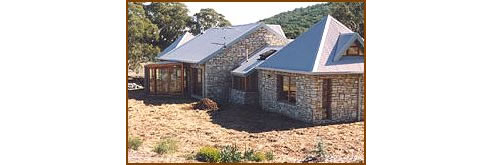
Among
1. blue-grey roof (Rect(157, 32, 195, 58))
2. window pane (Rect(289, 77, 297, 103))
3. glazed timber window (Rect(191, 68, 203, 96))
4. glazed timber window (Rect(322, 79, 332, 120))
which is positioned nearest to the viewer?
glazed timber window (Rect(322, 79, 332, 120))

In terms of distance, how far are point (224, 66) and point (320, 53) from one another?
5.66 meters

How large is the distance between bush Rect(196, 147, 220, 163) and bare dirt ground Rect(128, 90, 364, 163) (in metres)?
0.33

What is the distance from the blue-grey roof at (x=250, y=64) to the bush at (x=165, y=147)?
642 cm

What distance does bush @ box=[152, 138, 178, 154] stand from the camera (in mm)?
12359

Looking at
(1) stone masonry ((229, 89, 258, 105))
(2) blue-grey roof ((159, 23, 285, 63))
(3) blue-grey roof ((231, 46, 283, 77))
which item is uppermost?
(2) blue-grey roof ((159, 23, 285, 63))

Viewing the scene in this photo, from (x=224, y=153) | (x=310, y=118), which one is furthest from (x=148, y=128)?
(x=310, y=118)

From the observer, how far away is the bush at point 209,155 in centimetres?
1180

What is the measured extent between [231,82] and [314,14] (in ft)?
14.8

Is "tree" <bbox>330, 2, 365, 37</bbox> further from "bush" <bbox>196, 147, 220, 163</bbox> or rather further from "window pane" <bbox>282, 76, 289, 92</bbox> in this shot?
"bush" <bbox>196, 147, 220, 163</bbox>

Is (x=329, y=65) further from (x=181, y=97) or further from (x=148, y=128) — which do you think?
(x=181, y=97)

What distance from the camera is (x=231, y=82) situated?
20.2 meters

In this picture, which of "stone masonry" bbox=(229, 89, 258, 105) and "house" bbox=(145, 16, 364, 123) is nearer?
"house" bbox=(145, 16, 364, 123)

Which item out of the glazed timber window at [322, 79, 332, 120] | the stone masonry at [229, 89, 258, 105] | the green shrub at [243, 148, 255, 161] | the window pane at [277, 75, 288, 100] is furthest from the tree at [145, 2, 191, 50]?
the glazed timber window at [322, 79, 332, 120]

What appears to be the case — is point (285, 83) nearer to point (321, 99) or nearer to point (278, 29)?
point (321, 99)
